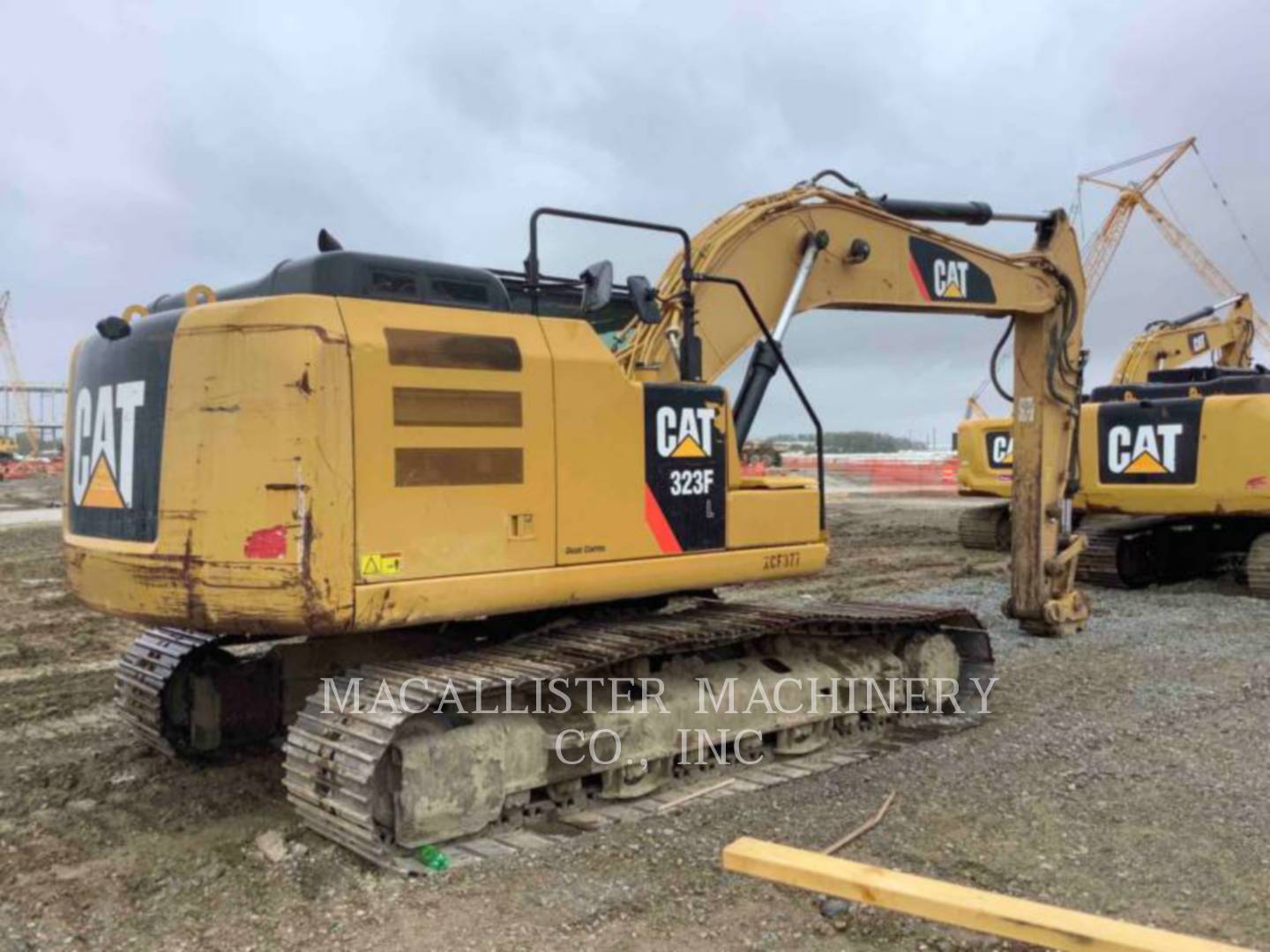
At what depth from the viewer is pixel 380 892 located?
4129 mm

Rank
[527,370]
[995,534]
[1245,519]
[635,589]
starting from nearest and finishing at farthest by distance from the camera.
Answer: [527,370] < [635,589] < [1245,519] < [995,534]

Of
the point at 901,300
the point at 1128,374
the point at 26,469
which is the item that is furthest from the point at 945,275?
the point at 26,469

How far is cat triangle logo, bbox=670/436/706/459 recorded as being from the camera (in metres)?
5.39

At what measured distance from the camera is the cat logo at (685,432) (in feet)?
17.5

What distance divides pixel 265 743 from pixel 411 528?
2.38 metres

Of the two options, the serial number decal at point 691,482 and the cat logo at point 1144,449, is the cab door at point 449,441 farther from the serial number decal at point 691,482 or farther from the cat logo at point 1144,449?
the cat logo at point 1144,449

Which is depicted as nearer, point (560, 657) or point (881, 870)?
point (881, 870)

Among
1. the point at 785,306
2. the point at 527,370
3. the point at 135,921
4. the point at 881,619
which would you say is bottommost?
the point at 135,921

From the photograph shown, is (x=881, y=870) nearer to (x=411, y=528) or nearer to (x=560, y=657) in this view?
(x=560, y=657)

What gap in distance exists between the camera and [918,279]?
24.9 feet

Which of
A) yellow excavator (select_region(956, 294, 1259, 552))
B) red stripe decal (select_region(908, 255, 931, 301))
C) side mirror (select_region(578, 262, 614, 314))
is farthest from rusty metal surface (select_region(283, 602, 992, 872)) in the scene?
yellow excavator (select_region(956, 294, 1259, 552))

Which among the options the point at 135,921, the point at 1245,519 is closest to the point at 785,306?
the point at 135,921

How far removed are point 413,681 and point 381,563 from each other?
54 centimetres

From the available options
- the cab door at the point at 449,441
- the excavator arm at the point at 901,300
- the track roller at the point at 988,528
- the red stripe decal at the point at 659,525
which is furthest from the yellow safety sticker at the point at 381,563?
the track roller at the point at 988,528
